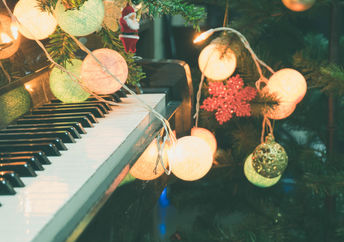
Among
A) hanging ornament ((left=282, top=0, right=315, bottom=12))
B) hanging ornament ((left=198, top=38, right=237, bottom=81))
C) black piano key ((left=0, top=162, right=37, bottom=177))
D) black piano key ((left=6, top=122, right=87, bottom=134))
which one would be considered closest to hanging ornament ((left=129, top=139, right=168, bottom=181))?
black piano key ((left=6, top=122, right=87, bottom=134))

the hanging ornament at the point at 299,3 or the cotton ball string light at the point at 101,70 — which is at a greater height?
the cotton ball string light at the point at 101,70

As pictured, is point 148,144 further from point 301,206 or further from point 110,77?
point 301,206

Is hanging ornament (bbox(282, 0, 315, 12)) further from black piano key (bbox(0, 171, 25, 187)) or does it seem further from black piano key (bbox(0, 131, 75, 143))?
black piano key (bbox(0, 171, 25, 187))

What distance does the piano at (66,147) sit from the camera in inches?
21.7

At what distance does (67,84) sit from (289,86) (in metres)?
0.60

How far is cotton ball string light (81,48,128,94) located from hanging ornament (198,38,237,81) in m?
0.39

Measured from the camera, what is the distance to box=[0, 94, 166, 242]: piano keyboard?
54 centimetres

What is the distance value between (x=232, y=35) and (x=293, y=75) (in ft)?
0.72

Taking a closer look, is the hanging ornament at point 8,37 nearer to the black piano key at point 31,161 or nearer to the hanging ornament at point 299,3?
the black piano key at point 31,161

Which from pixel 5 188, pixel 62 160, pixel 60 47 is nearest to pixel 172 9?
pixel 60 47

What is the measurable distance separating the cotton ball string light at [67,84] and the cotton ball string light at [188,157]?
0.82 ft

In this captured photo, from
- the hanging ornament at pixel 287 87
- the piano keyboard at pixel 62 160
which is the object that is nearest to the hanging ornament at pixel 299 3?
the hanging ornament at pixel 287 87

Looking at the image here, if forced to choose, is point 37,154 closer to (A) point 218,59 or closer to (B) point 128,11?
(B) point 128,11

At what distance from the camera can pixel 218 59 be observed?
1.23m
